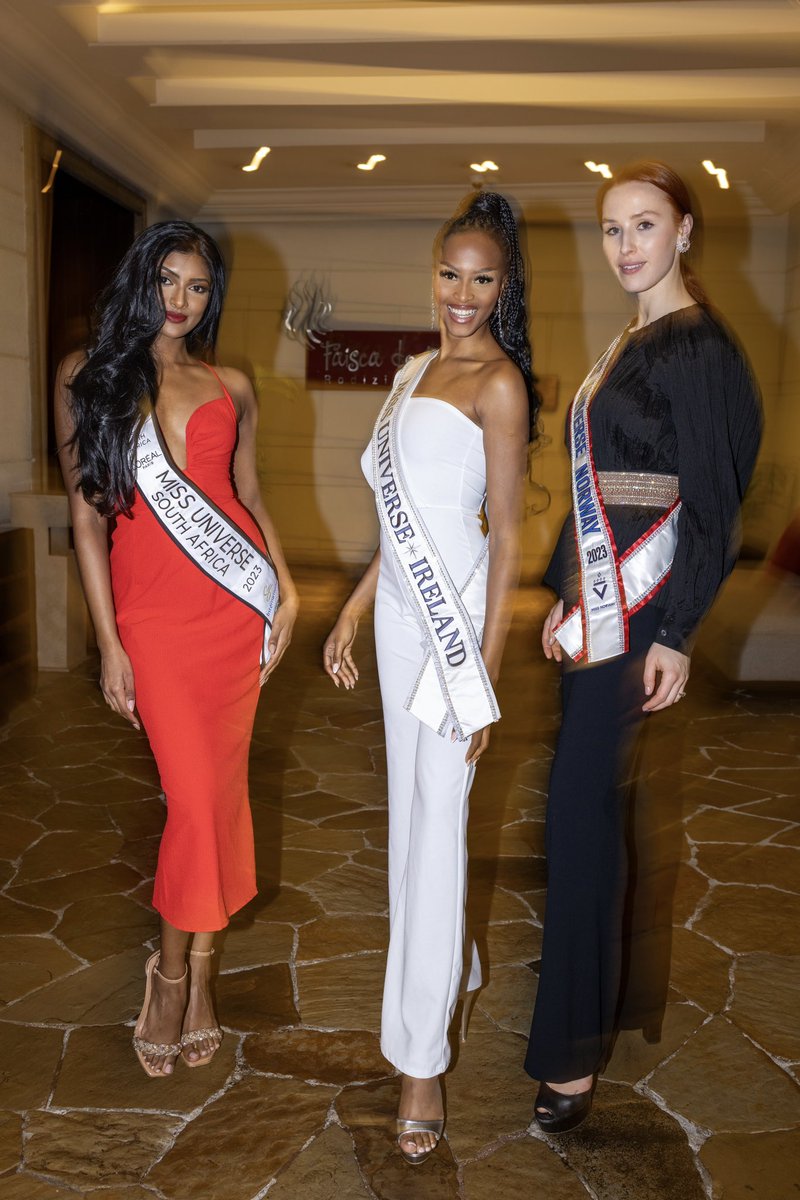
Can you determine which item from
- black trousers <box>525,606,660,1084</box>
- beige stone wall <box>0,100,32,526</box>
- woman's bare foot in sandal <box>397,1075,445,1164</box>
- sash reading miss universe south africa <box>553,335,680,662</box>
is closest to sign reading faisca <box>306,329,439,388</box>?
beige stone wall <box>0,100,32,526</box>

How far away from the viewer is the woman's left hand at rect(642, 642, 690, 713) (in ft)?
5.18

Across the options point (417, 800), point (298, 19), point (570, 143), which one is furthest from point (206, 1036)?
point (570, 143)

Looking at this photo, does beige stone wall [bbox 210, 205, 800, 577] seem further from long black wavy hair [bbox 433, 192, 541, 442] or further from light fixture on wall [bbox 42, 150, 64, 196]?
long black wavy hair [bbox 433, 192, 541, 442]

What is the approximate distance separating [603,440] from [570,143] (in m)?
5.58

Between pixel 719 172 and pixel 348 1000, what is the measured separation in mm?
6516

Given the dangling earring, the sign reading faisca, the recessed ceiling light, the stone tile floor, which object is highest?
the recessed ceiling light

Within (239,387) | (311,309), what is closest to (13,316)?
(311,309)

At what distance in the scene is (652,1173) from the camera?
1.75 meters

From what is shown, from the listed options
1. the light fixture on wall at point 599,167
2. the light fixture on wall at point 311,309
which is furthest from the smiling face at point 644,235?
the light fixture on wall at point 311,309

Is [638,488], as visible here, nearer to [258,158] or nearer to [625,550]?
[625,550]

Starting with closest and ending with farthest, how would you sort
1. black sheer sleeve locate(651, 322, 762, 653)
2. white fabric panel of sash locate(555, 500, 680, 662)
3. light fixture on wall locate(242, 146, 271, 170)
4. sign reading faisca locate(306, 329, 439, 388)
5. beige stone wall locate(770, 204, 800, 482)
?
black sheer sleeve locate(651, 322, 762, 653) < white fabric panel of sash locate(555, 500, 680, 662) < light fixture on wall locate(242, 146, 271, 170) < beige stone wall locate(770, 204, 800, 482) < sign reading faisca locate(306, 329, 439, 388)

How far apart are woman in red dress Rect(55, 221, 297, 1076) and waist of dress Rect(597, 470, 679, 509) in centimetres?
69

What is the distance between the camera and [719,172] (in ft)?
23.2

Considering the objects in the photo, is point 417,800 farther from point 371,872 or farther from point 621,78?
point 621,78
